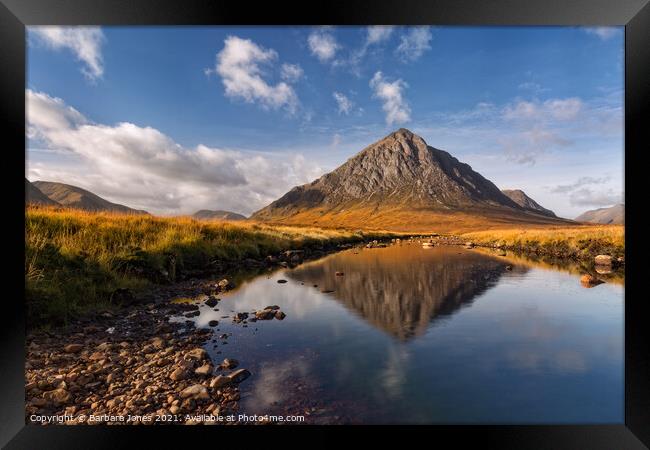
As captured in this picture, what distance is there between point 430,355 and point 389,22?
622cm

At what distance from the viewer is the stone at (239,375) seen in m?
5.03

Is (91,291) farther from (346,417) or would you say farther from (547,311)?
(547,311)

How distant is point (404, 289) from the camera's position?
13.7 meters

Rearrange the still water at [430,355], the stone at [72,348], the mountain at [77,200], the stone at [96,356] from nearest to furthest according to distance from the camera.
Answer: the still water at [430,355] → the stone at [96,356] → the stone at [72,348] → the mountain at [77,200]

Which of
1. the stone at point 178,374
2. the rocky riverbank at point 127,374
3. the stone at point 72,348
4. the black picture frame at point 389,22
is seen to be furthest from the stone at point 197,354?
the stone at point 72,348

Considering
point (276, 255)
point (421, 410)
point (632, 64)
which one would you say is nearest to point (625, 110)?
point (632, 64)

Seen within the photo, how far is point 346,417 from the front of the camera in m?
4.32

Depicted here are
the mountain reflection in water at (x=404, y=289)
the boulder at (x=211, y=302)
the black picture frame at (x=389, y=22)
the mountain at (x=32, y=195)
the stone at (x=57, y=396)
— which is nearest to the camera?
the black picture frame at (x=389, y=22)

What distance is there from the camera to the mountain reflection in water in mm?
9201

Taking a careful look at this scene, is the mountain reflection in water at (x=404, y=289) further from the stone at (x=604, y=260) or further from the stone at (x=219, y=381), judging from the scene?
the stone at (x=604, y=260)

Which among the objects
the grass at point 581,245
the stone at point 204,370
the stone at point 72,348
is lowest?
the stone at point 204,370

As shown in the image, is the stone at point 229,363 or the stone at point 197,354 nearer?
the stone at point 229,363

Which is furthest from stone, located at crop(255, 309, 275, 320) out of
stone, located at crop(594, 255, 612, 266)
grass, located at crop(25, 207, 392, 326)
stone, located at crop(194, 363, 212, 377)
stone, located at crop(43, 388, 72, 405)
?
stone, located at crop(594, 255, 612, 266)

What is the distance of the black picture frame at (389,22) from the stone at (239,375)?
1.27 metres
